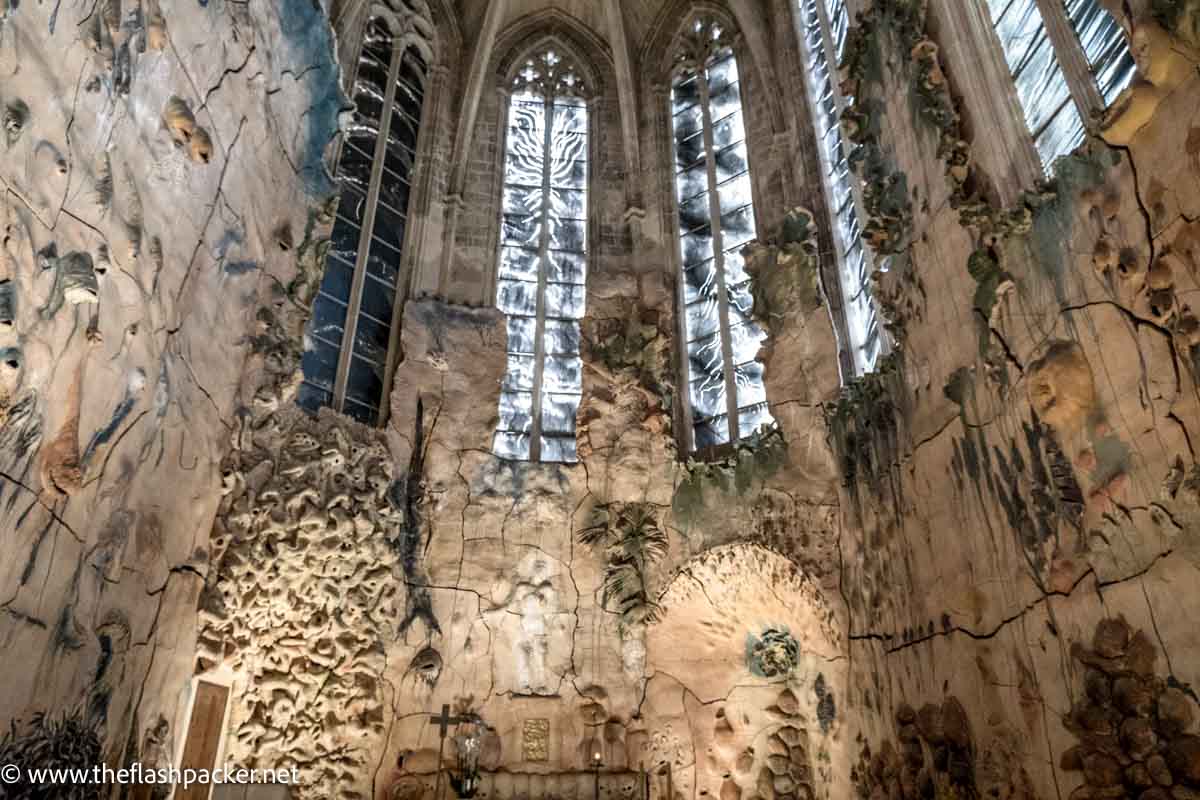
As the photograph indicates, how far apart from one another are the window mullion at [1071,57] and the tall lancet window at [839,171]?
95.4 inches

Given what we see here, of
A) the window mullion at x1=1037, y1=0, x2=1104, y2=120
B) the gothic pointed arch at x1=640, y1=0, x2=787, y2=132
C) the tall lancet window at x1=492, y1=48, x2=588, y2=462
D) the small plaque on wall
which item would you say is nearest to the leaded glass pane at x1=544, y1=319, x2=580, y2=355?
the tall lancet window at x1=492, y1=48, x2=588, y2=462

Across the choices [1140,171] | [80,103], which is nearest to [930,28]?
[1140,171]

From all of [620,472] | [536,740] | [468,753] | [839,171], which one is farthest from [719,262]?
[468,753]

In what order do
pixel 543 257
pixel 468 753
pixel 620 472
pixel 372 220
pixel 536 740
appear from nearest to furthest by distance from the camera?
pixel 468 753 < pixel 536 740 < pixel 620 472 < pixel 372 220 < pixel 543 257

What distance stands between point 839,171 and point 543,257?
3.25 metres

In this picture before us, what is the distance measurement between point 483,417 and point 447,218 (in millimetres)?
2680

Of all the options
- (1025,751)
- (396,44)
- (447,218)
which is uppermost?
(396,44)

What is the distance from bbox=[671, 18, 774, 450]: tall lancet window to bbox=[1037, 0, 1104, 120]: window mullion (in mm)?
3756

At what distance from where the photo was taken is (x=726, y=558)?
6.94 metres

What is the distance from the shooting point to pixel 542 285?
920 cm

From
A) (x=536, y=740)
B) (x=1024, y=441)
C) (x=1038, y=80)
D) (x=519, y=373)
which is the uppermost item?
(x=519, y=373)

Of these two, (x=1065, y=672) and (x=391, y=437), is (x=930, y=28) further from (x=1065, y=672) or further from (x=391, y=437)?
(x=391, y=437)

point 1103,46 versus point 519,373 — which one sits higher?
point 519,373

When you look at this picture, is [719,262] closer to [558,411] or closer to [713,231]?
[713,231]
